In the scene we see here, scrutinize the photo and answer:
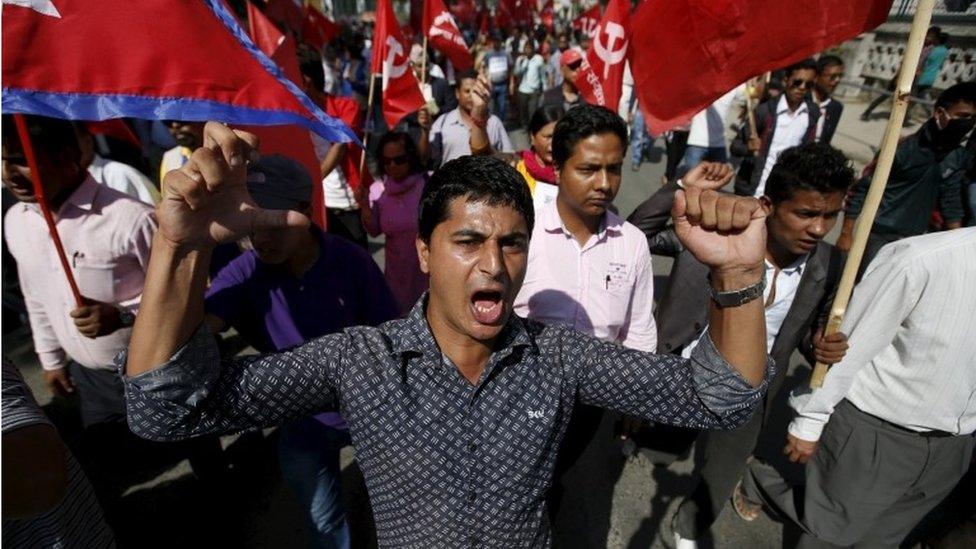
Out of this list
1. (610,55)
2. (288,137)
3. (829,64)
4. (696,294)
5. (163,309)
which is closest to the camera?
(163,309)

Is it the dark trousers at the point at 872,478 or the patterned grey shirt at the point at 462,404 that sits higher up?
the patterned grey shirt at the point at 462,404

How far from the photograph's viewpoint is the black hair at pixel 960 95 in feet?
11.3

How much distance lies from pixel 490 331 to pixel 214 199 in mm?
663

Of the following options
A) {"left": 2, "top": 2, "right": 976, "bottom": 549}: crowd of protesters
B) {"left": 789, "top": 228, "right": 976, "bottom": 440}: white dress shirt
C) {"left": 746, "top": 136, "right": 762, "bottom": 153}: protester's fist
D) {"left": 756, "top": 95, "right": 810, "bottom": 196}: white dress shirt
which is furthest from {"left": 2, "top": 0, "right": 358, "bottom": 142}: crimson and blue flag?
{"left": 746, "top": 136, "right": 762, "bottom": 153}: protester's fist

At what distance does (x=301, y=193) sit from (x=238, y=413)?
3.89 feet

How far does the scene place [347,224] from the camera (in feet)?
13.7

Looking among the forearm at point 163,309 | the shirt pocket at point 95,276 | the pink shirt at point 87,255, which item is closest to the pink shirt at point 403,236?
the pink shirt at point 87,255

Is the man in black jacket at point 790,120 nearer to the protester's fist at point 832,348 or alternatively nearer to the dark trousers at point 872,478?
the dark trousers at point 872,478

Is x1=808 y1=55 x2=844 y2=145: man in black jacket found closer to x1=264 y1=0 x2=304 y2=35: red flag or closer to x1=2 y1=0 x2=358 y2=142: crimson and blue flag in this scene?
x1=2 y1=0 x2=358 y2=142: crimson and blue flag

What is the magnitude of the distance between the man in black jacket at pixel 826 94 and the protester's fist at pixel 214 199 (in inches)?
220

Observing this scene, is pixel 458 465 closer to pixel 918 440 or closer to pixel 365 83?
pixel 918 440

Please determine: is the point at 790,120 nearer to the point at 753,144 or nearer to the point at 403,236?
the point at 753,144

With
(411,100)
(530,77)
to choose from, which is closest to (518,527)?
(411,100)

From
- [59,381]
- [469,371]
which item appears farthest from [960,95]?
[59,381]
